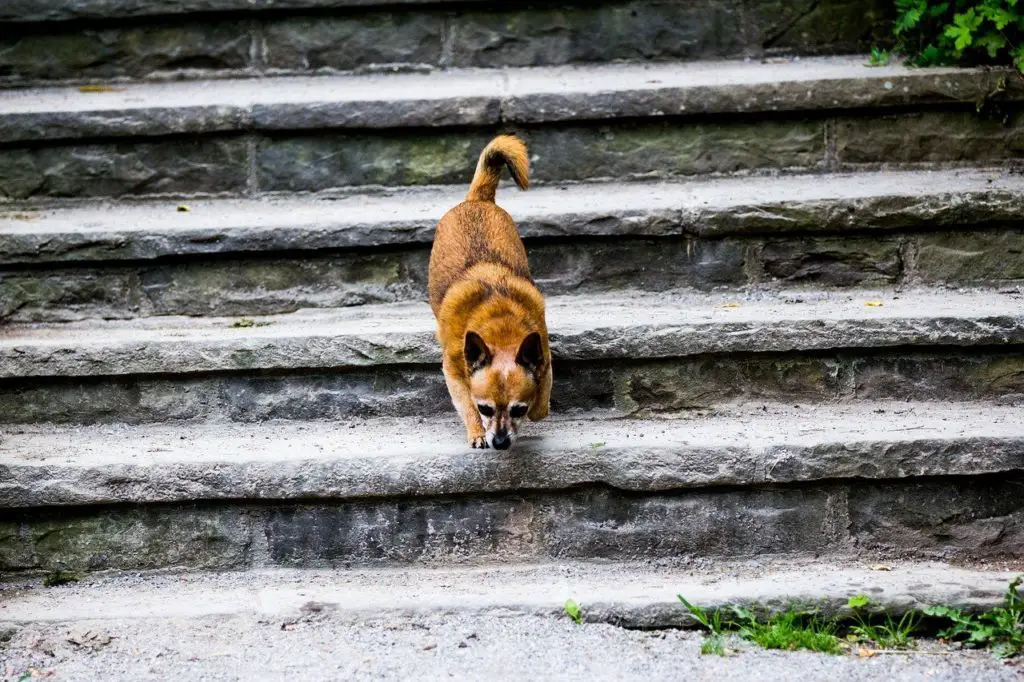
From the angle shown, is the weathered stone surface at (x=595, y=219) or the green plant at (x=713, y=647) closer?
the green plant at (x=713, y=647)

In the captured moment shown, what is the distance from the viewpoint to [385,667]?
3490mm

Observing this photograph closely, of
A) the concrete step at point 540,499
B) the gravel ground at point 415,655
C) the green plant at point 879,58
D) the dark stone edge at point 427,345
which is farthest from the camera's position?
the green plant at point 879,58

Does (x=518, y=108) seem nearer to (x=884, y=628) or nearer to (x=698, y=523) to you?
(x=698, y=523)

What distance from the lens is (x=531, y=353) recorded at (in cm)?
391

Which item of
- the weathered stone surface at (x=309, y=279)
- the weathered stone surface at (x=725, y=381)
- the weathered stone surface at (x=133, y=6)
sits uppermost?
the weathered stone surface at (x=133, y=6)

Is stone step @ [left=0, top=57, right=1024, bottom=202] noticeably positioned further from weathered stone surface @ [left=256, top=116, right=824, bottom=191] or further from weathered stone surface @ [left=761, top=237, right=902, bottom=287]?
weathered stone surface @ [left=761, top=237, right=902, bottom=287]

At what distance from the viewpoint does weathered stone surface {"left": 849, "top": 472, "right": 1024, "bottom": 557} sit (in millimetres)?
3963

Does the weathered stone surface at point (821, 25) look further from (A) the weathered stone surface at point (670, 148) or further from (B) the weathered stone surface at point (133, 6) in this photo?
(B) the weathered stone surface at point (133, 6)

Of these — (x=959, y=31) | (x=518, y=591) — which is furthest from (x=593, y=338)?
(x=959, y=31)

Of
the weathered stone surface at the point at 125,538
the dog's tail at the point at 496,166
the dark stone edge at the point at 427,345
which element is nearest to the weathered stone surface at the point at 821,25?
the dog's tail at the point at 496,166

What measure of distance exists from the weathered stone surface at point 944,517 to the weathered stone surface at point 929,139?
5.61ft

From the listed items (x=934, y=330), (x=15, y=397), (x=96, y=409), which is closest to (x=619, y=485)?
(x=934, y=330)

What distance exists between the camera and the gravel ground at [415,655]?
3430 mm

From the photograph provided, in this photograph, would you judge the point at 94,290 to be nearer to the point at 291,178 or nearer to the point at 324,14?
the point at 291,178
